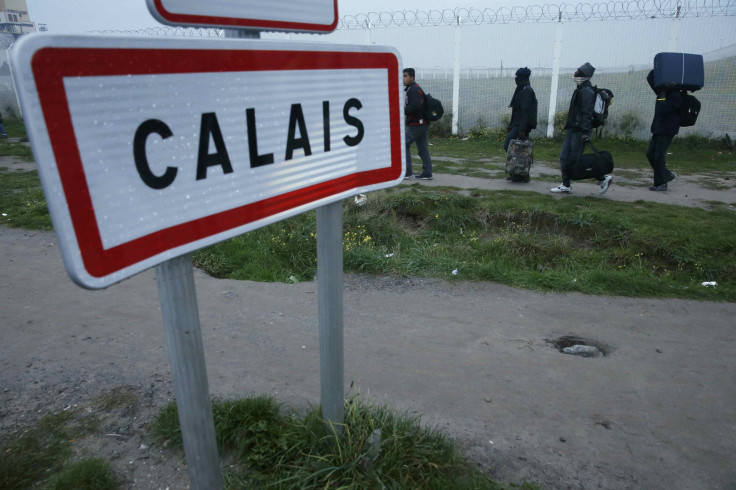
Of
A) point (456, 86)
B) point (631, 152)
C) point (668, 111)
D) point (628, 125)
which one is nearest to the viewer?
point (668, 111)

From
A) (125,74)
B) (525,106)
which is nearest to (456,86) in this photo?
(525,106)

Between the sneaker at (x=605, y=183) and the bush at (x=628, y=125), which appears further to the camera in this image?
the bush at (x=628, y=125)

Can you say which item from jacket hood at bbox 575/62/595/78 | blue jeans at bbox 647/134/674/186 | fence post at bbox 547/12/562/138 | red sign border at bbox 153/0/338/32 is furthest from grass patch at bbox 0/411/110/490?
fence post at bbox 547/12/562/138

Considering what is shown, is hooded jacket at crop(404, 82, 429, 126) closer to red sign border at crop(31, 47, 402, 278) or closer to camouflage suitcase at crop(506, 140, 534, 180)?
camouflage suitcase at crop(506, 140, 534, 180)

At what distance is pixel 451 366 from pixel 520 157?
565 cm

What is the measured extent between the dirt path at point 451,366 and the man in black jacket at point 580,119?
3.42m

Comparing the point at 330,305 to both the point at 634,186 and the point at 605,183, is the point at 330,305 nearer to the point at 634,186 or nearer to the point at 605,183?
the point at 605,183

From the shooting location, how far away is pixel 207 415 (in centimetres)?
144

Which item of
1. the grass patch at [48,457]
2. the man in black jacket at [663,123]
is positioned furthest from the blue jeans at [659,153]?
the grass patch at [48,457]

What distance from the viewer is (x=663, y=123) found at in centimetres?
761

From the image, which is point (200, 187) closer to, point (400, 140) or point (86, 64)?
point (86, 64)

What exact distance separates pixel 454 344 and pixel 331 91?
2464 mm

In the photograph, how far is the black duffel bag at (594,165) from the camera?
725 cm

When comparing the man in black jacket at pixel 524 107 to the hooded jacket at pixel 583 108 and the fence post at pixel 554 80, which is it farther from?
the fence post at pixel 554 80
